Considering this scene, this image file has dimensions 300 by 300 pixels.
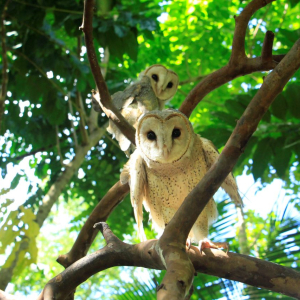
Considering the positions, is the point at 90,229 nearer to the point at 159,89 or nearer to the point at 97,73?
the point at 97,73

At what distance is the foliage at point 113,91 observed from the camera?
9.76 feet

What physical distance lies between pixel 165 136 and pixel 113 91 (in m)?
3.06

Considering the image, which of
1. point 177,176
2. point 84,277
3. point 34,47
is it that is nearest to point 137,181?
point 177,176

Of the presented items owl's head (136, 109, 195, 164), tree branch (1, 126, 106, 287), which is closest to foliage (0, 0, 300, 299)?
tree branch (1, 126, 106, 287)

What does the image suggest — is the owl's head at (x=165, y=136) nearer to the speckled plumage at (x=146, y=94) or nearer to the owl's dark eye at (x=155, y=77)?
the speckled plumage at (x=146, y=94)

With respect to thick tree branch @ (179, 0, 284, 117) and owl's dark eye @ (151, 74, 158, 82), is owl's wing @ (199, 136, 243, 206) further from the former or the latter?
owl's dark eye @ (151, 74, 158, 82)

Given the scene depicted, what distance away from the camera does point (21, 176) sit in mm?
5328

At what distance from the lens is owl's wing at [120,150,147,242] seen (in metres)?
2.70

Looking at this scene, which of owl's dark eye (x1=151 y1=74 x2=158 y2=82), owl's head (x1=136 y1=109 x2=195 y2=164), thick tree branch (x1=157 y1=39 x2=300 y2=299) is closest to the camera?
thick tree branch (x1=157 y1=39 x2=300 y2=299)

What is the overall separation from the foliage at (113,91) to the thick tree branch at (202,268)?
3.02ft

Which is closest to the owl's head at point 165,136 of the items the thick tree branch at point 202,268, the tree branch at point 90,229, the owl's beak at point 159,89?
the tree branch at point 90,229

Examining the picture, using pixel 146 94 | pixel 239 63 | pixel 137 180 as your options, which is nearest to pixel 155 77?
pixel 146 94

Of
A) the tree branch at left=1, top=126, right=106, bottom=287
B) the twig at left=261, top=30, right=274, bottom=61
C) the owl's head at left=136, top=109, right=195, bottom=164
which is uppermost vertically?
the tree branch at left=1, top=126, right=106, bottom=287

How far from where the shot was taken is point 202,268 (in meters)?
1.84
